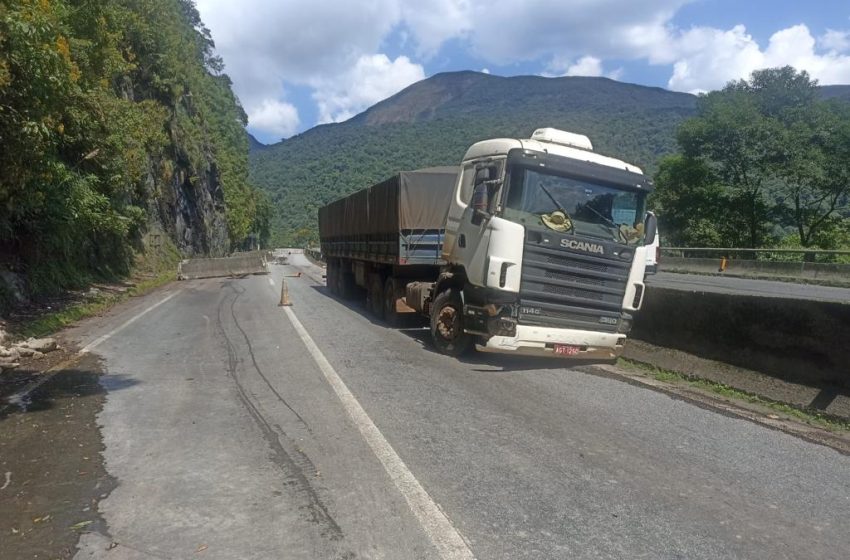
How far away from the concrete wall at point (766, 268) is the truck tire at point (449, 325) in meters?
16.5

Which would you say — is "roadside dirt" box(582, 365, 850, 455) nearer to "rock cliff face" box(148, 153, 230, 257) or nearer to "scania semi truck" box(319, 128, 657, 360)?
"scania semi truck" box(319, 128, 657, 360)

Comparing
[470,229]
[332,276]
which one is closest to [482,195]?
[470,229]

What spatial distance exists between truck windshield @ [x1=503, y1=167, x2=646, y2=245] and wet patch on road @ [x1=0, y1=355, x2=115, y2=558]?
→ 18.0ft

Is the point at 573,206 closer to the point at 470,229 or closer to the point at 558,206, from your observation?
the point at 558,206

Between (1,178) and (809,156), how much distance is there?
40.1 m

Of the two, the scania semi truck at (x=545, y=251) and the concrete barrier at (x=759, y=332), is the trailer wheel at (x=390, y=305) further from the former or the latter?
the concrete barrier at (x=759, y=332)

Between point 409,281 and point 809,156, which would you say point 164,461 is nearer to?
point 409,281

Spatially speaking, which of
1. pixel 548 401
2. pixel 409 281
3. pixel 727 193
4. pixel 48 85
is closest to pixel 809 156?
pixel 727 193

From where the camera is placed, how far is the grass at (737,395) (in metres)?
6.23

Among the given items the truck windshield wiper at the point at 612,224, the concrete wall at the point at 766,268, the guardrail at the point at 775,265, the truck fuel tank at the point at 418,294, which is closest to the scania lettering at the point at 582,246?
the truck windshield wiper at the point at 612,224

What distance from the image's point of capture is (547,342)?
27.5 ft

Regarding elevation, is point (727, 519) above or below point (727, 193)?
below

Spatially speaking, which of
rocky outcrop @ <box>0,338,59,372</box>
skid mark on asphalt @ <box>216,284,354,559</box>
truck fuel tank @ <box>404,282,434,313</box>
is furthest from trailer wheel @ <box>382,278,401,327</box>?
rocky outcrop @ <box>0,338,59,372</box>

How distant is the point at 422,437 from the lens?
5422mm
